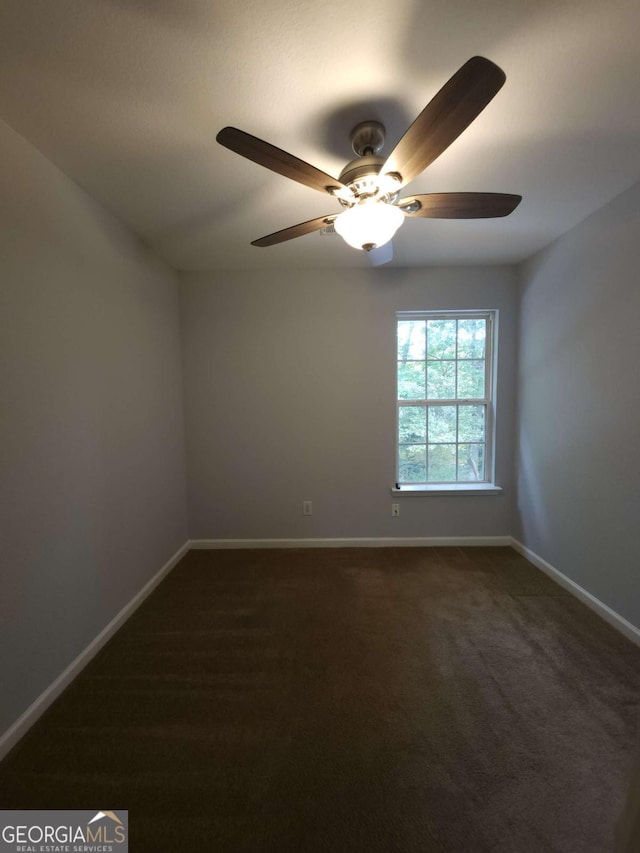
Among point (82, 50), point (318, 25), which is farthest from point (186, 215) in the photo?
point (318, 25)

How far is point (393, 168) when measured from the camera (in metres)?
1.18

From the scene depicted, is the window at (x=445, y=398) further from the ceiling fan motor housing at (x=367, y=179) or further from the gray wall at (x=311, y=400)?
the ceiling fan motor housing at (x=367, y=179)

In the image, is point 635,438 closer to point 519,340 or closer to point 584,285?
point 584,285

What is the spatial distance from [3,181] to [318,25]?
4.18 ft

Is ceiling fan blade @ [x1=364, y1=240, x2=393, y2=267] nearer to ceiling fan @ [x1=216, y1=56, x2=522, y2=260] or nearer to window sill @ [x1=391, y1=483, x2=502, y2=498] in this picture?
ceiling fan @ [x1=216, y1=56, x2=522, y2=260]

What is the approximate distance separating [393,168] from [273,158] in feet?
1.35

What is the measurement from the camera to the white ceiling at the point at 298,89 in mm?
974

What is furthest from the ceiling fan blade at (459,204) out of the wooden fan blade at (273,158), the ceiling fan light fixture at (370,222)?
the wooden fan blade at (273,158)

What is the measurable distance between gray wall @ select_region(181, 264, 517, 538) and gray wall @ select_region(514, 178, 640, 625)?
316mm

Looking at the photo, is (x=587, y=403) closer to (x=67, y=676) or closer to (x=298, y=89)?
(x=298, y=89)

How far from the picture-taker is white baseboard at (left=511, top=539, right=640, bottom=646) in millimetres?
1861

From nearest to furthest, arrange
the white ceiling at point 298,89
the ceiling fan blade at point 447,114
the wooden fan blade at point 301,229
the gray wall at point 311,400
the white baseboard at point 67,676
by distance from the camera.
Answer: the ceiling fan blade at point 447,114 → the white ceiling at point 298,89 → the white baseboard at point 67,676 → the wooden fan blade at point 301,229 → the gray wall at point 311,400

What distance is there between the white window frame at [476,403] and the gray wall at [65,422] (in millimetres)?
1981

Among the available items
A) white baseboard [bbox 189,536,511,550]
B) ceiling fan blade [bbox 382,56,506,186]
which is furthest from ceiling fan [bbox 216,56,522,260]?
white baseboard [bbox 189,536,511,550]
